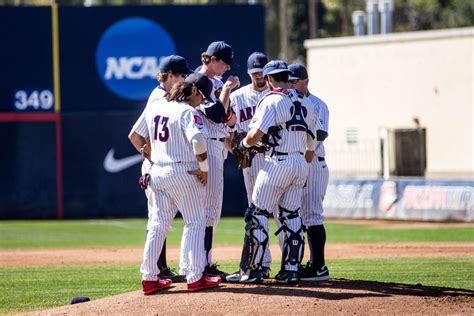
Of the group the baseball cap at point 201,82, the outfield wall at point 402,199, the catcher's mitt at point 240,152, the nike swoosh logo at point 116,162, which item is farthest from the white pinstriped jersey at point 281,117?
the nike swoosh logo at point 116,162

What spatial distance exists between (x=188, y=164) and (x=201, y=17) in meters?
18.1

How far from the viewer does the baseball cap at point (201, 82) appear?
9.71 meters

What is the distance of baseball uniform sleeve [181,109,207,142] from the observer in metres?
9.37

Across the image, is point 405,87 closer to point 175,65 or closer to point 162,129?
point 175,65

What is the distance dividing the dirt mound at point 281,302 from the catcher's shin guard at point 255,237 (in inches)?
9.8

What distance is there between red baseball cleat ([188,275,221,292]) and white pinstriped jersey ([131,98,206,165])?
1.12m

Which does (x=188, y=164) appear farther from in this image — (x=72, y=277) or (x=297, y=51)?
(x=297, y=51)

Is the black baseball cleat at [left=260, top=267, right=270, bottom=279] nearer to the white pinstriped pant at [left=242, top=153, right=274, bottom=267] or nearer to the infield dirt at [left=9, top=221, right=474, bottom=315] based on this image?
the infield dirt at [left=9, top=221, right=474, bottom=315]

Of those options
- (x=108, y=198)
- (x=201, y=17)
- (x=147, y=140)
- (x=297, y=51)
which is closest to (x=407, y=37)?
(x=201, y=17)

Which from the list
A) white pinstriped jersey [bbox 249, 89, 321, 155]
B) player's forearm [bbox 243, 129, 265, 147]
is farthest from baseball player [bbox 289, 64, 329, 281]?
player's forearm [bbox 243, 129, 265, 147]

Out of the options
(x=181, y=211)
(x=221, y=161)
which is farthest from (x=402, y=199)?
(x=181, y=211)

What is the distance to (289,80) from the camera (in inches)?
413

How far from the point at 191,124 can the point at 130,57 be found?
1790 cm

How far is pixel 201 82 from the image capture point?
31.9 ft
